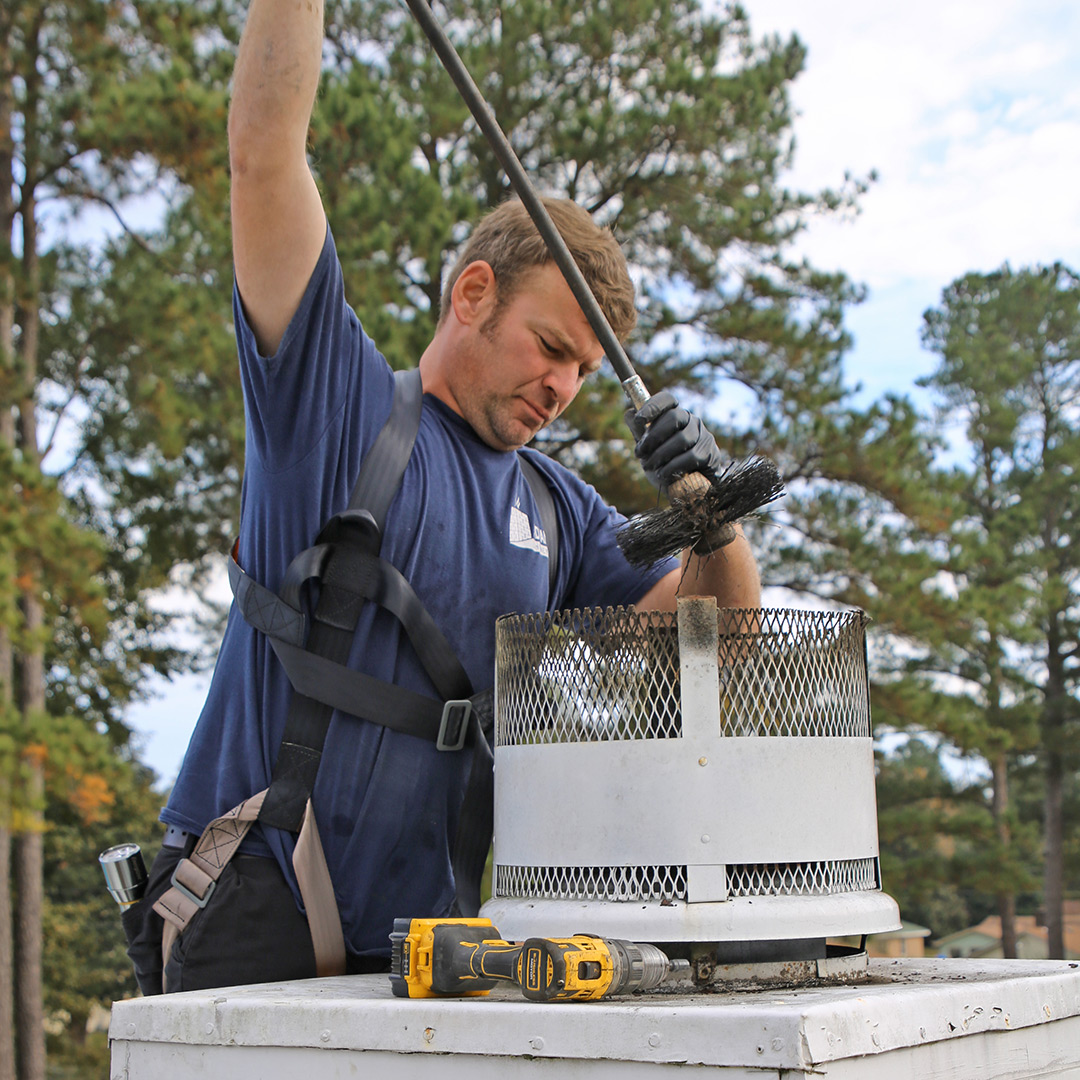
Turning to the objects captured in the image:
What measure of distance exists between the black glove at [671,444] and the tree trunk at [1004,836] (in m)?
18.7

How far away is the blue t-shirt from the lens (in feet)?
6.37

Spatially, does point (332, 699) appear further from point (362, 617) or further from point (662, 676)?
point (662, 676)

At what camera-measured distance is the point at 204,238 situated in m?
12.5

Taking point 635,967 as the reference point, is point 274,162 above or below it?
above

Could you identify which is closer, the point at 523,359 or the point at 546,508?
the point at 523,359

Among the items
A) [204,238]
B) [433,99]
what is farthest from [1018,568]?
[204,238]

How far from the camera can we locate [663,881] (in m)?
1.63

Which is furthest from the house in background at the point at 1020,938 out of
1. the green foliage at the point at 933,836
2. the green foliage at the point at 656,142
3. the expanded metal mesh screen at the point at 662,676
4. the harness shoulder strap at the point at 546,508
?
Answer: the expanded metal mesh screen at the point at 662,676

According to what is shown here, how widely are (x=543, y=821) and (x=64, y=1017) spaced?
20739 millimetres

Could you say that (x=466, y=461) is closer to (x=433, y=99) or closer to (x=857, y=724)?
(x=857, y=724)

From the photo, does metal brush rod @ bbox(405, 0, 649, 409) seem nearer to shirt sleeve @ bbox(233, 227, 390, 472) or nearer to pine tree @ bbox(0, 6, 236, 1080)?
shirt sleeve @ bbox(233, 227, 390, 472)

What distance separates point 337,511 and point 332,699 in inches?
13.0

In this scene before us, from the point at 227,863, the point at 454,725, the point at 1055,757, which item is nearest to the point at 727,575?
the point at 454,725

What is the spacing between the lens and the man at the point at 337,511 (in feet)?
6.02
